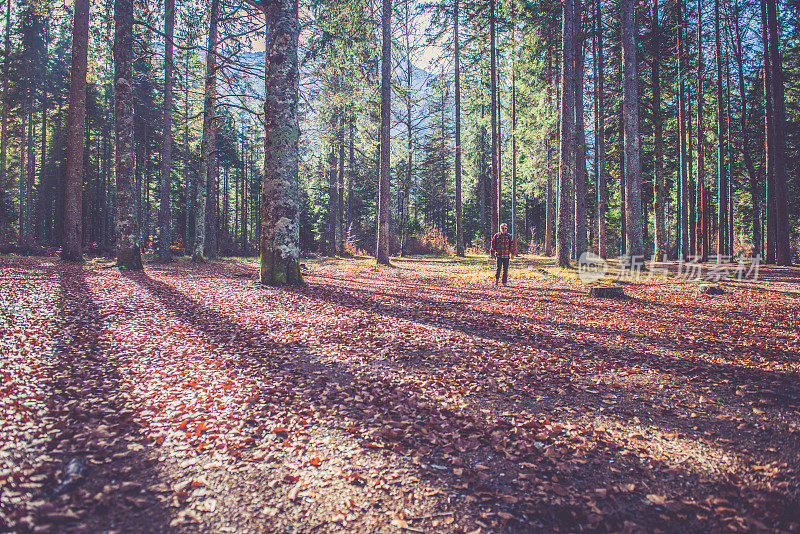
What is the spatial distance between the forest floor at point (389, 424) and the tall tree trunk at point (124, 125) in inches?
235

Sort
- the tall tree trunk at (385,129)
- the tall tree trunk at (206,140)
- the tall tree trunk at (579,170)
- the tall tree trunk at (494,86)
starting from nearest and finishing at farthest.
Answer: the tall tree trunk at (206,140), the tall tree trunk at (385,129), the tall tree trunk at (579,170), the tall tree trunk at (494,86)

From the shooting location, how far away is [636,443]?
9.46 feet

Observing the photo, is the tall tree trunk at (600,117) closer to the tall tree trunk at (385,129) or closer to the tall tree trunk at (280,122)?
the tall tree trunk at (385,129)

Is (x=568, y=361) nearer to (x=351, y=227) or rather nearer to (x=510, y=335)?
(x=510, y=335)

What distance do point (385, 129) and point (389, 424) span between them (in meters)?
17.1

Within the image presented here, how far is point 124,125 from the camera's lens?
11.7 metres

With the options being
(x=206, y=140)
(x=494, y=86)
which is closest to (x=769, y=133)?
(x=494, y=86)

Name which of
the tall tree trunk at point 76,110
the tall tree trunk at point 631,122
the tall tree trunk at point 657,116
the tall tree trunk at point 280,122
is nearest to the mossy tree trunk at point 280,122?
the tall tree trunk at point 280,122

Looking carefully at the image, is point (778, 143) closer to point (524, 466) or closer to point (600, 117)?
point (600, 117)

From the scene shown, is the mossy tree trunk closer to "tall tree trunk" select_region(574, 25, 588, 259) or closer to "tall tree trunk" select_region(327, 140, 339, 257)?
"tall tree trunk" select_region(574, 25, 588, 259)

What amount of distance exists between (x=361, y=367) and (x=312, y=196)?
36583mm

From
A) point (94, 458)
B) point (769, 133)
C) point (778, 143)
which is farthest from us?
point (769, 133)

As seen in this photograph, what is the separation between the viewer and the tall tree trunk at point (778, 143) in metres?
16.1

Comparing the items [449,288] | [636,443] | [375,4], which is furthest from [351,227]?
[636,443]
